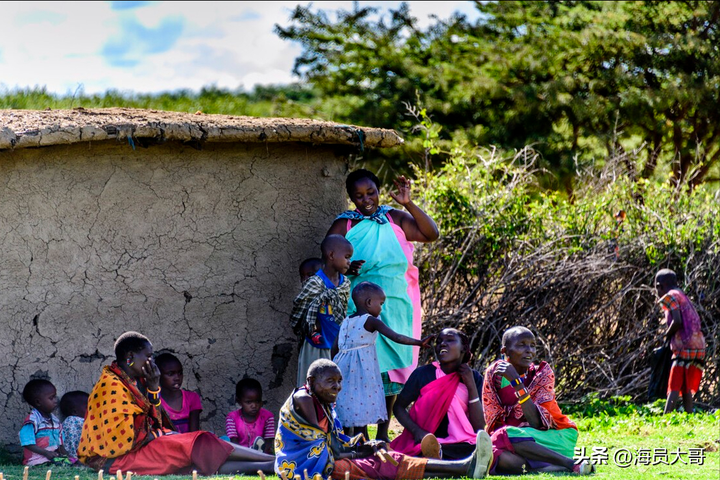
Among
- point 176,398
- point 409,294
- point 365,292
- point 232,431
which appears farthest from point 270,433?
point 409,294

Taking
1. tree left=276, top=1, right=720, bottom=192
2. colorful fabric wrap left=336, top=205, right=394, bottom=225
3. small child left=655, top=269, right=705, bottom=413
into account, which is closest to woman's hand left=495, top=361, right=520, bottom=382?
colorful fabric wrap left=336, top=205, right=394, bottom=225

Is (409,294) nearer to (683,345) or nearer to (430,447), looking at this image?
(430,447)

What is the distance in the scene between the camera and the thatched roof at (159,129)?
199 inches

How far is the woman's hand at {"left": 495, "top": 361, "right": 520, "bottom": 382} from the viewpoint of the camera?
195 inches

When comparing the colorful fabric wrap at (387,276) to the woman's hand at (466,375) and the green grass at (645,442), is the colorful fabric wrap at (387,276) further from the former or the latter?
the green grass at (645,442)

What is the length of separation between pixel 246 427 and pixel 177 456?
80 cm

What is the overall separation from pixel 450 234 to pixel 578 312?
1287 mm

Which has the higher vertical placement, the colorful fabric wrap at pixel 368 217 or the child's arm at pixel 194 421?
the colorful fabric wrap at pixel 368 217

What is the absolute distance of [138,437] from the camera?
15.6ft

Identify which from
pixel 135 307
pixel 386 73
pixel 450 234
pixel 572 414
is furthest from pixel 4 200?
pixel 386 73

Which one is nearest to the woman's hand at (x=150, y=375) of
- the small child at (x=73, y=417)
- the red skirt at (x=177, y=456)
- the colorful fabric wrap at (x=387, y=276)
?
the red skirt at (x=177, y=456)

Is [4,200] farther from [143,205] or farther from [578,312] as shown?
[578,312]

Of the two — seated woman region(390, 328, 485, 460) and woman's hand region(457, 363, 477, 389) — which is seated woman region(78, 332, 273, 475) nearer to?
seated woman region(390, 328, 485, 460)

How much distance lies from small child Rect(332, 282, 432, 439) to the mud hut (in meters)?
1.00
